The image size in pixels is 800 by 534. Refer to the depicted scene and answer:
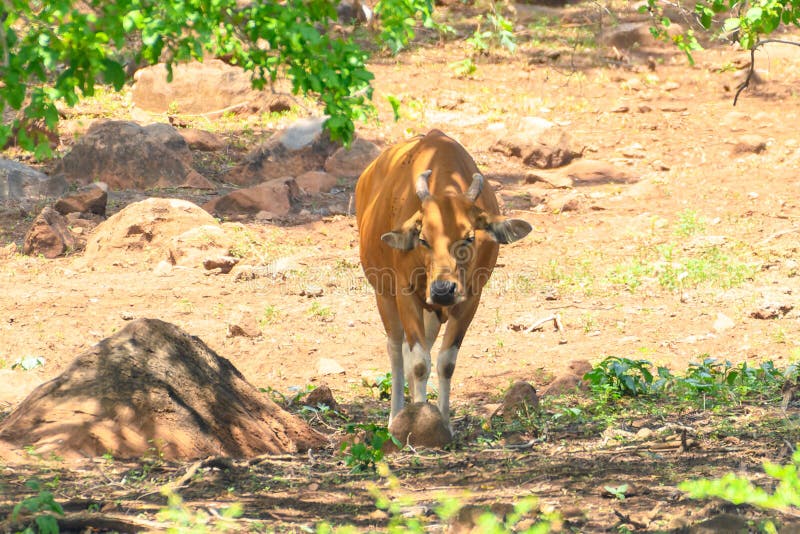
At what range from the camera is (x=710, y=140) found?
58.6ft

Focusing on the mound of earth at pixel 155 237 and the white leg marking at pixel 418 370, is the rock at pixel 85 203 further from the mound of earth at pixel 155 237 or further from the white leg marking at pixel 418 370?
the white leg marking at pixel 418 370

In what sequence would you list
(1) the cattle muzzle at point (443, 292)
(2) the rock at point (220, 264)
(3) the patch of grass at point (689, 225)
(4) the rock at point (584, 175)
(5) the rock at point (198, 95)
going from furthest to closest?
(5) the rock at point (198, 95) < (4) the rock at point (584, 175) < (3) the patch of grass at point (689, 225) < (2) the rock at point (220, 264) < (1) the cattle muzzle at point (443, 292)

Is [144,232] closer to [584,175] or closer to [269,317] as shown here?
[269,317]

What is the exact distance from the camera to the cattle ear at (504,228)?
720cm

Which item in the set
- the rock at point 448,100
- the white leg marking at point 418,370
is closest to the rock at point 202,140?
the rock at point 448,100

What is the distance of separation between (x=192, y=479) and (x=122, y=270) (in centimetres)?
747

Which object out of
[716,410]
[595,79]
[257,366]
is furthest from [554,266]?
[595,79]

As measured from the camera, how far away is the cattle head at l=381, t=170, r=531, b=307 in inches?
269

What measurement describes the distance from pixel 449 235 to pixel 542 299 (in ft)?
16.2

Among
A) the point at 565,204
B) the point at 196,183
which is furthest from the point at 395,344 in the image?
the point at 196,183

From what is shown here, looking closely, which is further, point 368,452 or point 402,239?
point 402,239

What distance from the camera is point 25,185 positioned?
1545cm

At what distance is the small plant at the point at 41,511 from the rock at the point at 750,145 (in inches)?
568

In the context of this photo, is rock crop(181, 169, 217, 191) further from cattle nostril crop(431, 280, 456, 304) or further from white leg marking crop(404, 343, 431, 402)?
cattle nostril crop(431, 280, 456, 304)
